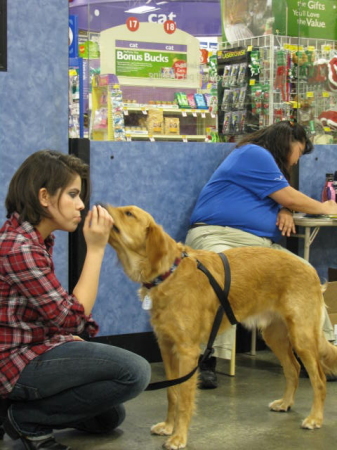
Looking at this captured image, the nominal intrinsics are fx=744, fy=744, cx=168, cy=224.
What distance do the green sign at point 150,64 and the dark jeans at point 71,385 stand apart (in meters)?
→ 2.52

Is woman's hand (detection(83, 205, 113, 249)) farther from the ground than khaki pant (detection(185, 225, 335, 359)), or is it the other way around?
woman's hand (detection(83, 205, 113, 249))

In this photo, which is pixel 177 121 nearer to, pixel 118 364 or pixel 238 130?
pixel 238 130

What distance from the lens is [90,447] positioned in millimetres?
3389

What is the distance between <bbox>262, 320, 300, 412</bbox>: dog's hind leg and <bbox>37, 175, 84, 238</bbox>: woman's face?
147 centimetres

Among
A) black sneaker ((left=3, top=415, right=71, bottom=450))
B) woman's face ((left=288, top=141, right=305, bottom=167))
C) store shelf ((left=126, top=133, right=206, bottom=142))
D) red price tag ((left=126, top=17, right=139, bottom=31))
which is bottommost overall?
black sneaker ((left=3, top=415, right=71, bottom=450))

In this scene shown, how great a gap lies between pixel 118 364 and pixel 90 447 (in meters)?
0.54

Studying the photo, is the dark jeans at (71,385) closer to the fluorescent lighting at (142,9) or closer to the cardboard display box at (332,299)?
the cardboard display box at (332,299)

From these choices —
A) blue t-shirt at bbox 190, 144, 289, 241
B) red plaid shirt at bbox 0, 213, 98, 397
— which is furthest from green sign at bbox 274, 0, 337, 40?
red plaid shirt at bbox 0, 213, 98, 397

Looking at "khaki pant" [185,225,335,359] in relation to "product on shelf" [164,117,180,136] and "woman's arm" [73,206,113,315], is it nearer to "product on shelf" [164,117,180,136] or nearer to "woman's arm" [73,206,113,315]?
"product on shelf" [164,117,180,136]

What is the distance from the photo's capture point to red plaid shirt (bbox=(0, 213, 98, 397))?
287 cm

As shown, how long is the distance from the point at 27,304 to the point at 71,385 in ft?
1.29

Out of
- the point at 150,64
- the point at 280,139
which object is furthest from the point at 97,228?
the point at 150,64

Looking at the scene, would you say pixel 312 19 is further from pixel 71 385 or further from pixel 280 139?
pixel 71 385

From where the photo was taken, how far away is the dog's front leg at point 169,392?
3539 mm
